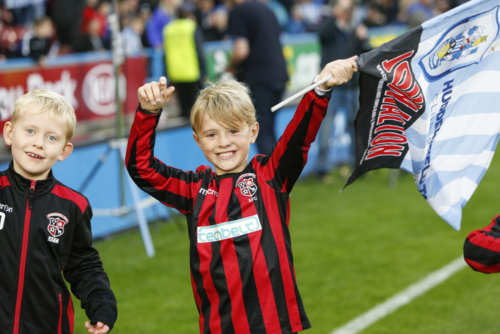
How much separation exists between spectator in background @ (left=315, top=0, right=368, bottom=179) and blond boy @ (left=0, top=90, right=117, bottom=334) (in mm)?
5721

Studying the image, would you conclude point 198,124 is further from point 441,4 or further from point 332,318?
point 441,4

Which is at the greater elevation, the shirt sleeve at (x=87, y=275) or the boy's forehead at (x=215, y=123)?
the boy's forehead at (x=215, y=123)

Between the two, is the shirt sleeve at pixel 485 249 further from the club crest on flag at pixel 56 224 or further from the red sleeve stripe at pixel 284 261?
the club crest on flag at pixel 56 224

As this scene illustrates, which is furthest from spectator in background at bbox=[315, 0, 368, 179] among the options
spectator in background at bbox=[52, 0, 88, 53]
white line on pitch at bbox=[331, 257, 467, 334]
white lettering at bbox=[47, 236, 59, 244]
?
white lettering at bbox=[47, 236, 59, 244]

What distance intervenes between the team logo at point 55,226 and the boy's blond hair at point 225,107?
A: 0.60 metres

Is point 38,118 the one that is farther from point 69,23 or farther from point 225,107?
point 69,23

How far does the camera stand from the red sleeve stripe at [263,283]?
7.38 feet

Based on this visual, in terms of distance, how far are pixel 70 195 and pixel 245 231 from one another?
665mm

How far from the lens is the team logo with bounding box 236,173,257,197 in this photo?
2.33 metres

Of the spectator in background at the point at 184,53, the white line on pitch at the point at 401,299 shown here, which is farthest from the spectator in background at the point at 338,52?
the white line on pitch at the point at 401,299

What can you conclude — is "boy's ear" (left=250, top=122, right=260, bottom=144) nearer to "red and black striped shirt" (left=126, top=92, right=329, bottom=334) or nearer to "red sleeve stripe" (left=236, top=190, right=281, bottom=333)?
"red and black striped shirt" (left=126, top=92, right=329, bottom=334)

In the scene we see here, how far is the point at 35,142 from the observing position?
221 cm

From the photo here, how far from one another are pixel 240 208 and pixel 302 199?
16.9 ft

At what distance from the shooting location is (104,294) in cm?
230
